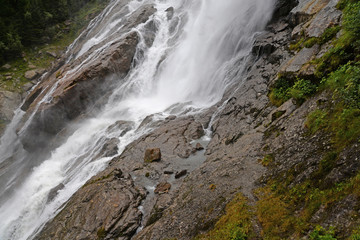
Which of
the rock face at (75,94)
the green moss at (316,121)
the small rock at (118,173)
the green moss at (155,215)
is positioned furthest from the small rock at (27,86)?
the green moss at (316,121)

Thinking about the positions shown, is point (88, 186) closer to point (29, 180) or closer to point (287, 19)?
point (29, 180)

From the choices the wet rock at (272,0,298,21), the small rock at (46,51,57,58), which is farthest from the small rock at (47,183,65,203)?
the small rock at (46,51,57,58)

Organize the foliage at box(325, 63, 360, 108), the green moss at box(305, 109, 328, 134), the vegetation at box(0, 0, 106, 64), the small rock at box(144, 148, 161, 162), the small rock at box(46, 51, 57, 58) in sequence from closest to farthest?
the foliage at box(325, 63, 360, 108) < the green moss at box(305, 109, 328, 134) < the small rock at box(144, 148, 161, 162) < the vegetation at box(0, 0, 106, 64) < the small rock at box(46, 51, 57, 58)

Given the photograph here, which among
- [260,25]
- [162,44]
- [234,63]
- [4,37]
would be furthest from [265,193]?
[4,37]

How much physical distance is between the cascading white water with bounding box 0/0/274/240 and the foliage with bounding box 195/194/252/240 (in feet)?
40.7

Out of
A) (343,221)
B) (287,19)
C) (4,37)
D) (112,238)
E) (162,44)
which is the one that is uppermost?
(4,37)

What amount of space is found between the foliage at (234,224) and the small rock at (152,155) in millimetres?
7963

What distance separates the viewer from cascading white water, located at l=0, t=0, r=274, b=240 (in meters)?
19.0

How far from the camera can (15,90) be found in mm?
37938

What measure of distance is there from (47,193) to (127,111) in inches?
413

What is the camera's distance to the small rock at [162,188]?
13.0 m

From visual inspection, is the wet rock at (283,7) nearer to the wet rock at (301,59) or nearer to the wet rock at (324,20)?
the wet rock at (324,20)

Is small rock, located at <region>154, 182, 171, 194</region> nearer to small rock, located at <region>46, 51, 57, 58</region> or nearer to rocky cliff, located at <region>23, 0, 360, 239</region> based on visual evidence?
rocky cliff, located at <region>23, 0, 360, 239</region>

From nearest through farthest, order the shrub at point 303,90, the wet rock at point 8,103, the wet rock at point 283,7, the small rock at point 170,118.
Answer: the shrub at point 303,90, the wet rock at point 283,7, the small rock at point 170,118, the wet rock at point 8,103
